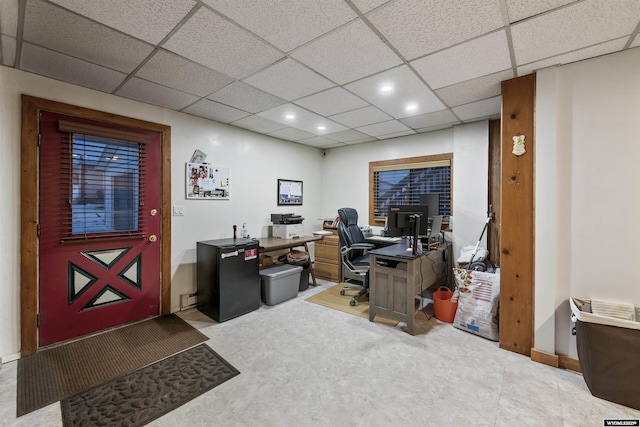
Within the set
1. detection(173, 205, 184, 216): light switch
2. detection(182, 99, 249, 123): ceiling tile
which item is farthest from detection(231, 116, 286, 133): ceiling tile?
detection(173, 205, 184, 216): light switch

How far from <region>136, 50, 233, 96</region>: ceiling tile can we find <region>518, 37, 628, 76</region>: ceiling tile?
2696mm

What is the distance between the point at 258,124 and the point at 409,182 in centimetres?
267

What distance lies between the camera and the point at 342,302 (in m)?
3.85

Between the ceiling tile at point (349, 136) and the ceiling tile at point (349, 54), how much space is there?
1908 millimetres

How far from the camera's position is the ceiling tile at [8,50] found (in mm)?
1950

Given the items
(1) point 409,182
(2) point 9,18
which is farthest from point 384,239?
(2) point 9,18

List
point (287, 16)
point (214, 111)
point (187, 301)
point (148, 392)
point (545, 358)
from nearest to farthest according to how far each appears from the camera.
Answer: point (287, 16) < point (148, 392) < point (545, 358) < point (214, 111) < point (187, 301)

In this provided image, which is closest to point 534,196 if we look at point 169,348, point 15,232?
point 169,348

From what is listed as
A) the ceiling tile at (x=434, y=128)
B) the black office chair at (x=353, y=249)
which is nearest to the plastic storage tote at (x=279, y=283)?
the black office chair at (x=353, y=249)

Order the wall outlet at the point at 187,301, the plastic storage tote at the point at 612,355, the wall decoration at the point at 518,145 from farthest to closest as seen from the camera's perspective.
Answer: the wall outlet at the point at 187,301 → the wall decoration at the point at 518,145 → the plastic storage tote at the point at 612,355

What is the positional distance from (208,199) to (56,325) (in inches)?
79.1

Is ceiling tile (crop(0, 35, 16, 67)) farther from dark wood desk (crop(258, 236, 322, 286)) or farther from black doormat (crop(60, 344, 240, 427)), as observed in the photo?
dark wood desk (crop(258, 236, 322, 286))

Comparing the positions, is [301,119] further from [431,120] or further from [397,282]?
[397,282]

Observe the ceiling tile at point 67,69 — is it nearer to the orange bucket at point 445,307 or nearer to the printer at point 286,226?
the printer at point 286,226
